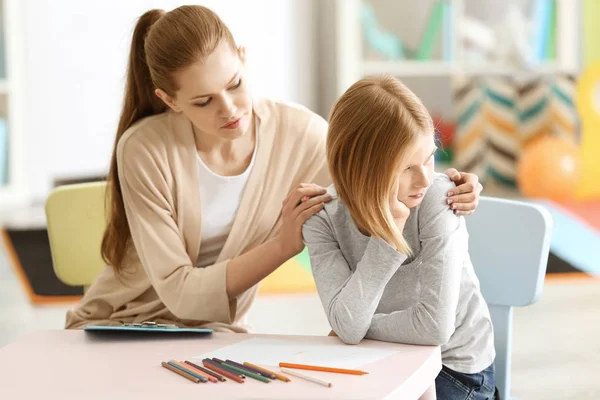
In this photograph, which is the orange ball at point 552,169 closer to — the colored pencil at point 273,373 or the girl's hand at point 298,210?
the girl's hand at point 298,210

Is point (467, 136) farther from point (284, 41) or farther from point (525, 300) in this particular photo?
point (525, 300)

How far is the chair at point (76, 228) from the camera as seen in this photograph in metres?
2.00

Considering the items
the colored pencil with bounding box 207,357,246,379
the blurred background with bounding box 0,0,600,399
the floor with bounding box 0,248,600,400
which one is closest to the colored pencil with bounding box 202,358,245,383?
the colored pencil with bounding box 207,357,246,379

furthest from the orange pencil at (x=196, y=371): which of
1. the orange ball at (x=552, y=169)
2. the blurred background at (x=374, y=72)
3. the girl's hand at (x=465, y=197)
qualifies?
the orange ball at (x=552, y=169)

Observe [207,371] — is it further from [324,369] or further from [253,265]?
[253,265]

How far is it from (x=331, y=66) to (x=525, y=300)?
4351 millimetres

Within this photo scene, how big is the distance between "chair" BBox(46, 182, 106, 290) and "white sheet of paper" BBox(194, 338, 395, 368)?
700 millimetres

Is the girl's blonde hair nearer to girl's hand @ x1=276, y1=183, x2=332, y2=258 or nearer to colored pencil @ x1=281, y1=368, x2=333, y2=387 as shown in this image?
girl's hand @ x1=276, y1=183, x2=332, y2=258

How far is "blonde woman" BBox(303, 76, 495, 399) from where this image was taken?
4.66 ft

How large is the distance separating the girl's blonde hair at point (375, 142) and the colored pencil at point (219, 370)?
0.32 m

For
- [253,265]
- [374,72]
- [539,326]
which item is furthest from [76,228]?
[374,72]

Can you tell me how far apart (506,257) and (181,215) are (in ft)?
2.03

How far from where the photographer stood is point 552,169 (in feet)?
16.6

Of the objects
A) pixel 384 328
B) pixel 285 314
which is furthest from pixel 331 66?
pixel 384 328
